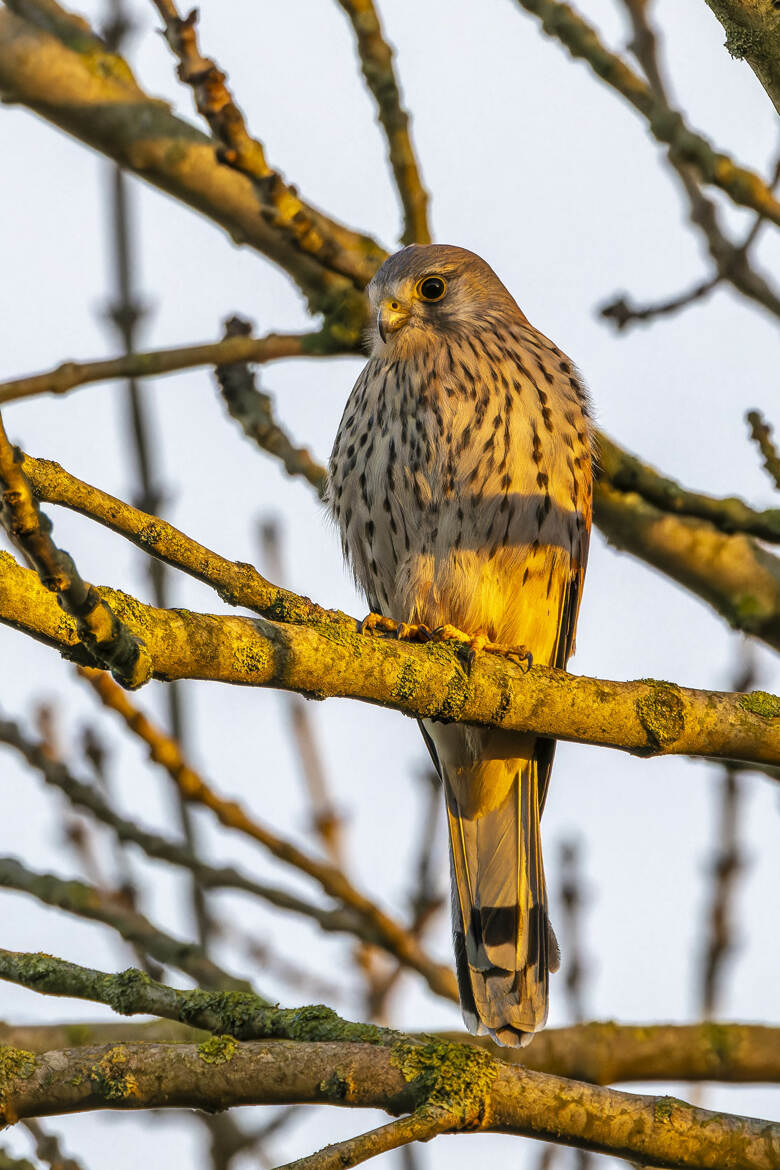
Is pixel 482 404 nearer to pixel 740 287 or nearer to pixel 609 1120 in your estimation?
pixel 740 287

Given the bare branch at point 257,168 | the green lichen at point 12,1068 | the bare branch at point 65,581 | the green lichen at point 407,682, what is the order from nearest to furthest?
1. the bare branch at point 65,581
2. the green lichen at point 12,1068
3. the green lichen at point 407,682
4. the bare branch at point 257,168

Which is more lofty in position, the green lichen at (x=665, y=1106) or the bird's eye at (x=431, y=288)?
the bird's eye at (x=431, y=288)

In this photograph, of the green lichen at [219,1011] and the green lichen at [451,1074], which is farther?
the green lichen at [219,1011]

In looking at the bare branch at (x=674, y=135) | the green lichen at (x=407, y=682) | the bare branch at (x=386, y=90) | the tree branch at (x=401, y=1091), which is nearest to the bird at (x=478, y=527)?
the bare branch at (x=386, y=90)

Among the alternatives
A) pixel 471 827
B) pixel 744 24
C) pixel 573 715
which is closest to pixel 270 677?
pixel 573 715

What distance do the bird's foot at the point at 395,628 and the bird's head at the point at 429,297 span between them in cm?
118

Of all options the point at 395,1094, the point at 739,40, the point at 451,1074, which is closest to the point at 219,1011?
the point at 395,1094

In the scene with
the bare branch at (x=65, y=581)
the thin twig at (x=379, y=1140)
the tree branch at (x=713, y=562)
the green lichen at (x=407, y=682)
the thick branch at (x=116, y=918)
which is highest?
the tree branch at (x=713, y=562)

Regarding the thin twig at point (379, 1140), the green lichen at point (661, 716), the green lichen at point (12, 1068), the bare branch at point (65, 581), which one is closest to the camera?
the bare branch at point (65, 581)

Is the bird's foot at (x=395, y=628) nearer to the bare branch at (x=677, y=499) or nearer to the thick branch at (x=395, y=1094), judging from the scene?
the bare branch at (x=677, y=499)

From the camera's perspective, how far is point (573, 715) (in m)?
3.04

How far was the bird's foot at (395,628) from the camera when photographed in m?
3.90

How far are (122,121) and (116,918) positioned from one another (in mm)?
2520

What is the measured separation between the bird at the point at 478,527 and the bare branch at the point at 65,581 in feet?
6.43
